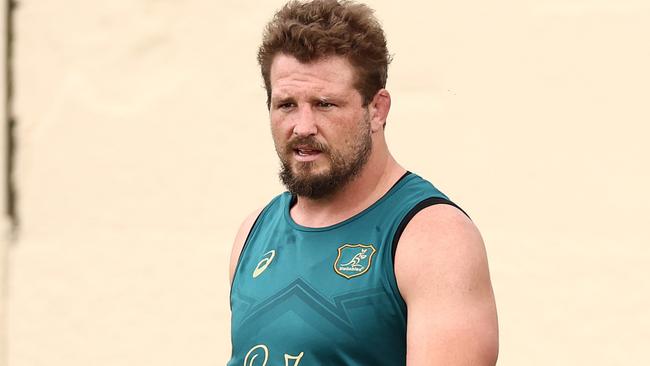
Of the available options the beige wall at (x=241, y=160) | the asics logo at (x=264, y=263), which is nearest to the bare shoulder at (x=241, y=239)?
the asics logo at (x=264, y=263)

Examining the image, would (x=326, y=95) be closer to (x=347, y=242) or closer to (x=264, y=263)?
(x=347, y=242)

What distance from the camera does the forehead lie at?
3.29 metres

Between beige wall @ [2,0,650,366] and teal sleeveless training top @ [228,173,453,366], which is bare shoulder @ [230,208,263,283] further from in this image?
beige wall @ [2,0,650,366]

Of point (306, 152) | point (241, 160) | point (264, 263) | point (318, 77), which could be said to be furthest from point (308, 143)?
point (241, 160)

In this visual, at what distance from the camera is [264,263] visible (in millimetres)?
3455

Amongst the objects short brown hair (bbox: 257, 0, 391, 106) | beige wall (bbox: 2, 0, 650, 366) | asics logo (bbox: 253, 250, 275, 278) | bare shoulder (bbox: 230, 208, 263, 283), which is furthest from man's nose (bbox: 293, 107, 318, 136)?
beige wall (bbox: 2, 0, 650, 366)

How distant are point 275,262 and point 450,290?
587 mm

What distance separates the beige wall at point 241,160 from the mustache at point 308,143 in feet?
4.71

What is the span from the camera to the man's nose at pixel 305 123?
10.7 ft

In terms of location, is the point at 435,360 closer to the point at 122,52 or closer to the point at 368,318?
the point at 368,318

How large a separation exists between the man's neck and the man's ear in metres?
0.09

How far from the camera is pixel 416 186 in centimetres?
331

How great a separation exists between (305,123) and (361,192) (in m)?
0.26

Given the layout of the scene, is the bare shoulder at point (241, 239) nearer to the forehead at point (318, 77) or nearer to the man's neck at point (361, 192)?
the man's neck at point (361, 192)
